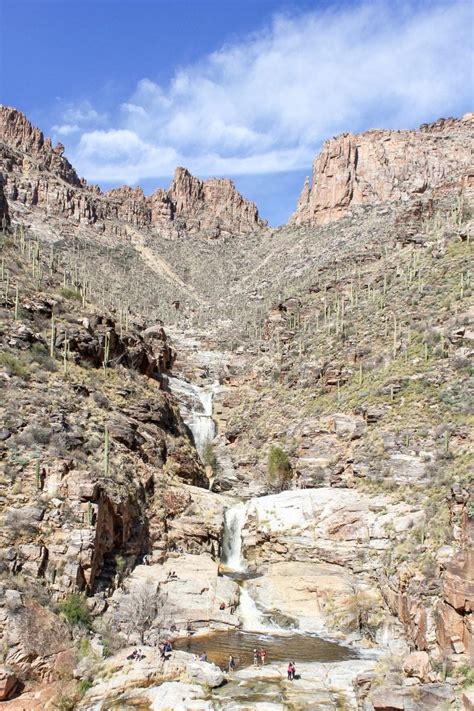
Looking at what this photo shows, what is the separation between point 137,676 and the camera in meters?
19.7

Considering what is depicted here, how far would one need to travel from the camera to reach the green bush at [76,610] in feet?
73.2

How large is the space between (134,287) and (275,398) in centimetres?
5342

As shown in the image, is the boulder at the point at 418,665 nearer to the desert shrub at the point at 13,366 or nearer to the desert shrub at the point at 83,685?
the desert shrub at the point at 83,685

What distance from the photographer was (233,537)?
35.7 metres

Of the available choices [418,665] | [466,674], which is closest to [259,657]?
[418,665]

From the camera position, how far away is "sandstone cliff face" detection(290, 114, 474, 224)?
376 ft

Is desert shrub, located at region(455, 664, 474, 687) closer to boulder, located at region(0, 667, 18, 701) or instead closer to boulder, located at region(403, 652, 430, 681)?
boulder, located at region(403, 652, 430, 681)

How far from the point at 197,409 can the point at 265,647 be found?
35425 mm

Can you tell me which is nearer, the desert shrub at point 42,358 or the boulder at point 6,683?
the boulder at point 6,683

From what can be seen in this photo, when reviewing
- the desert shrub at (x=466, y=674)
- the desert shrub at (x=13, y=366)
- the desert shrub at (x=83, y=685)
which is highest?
the desert shrub at (x=13, y=366)

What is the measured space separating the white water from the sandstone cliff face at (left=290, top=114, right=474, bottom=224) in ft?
214

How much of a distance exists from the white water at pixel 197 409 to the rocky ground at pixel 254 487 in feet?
1.03

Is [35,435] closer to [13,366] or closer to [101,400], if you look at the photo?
[13,366]

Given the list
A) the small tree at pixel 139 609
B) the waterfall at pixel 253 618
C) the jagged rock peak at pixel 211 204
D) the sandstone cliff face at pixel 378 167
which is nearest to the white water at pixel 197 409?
the waterfall at pixel 253 618
